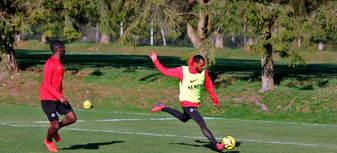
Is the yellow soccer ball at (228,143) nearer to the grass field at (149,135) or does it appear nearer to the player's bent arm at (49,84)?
the grass field at (149,135)

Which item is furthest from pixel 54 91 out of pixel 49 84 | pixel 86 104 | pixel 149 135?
pixel 86 104

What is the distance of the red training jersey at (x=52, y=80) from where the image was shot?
934 centimetres

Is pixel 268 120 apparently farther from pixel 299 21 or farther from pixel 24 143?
pixel 24 143

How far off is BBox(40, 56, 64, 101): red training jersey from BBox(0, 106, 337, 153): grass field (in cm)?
126

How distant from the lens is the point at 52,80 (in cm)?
947

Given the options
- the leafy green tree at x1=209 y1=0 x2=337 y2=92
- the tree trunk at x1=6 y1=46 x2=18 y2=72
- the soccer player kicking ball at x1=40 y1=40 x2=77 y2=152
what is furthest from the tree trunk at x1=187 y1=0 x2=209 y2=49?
the soccer player kicking ball at x1=40 y1=40 x2=77 y2=152

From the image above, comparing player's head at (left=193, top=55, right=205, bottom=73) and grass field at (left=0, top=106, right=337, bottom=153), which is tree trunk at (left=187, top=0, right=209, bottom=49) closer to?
grass field at (left=0, top=106, right=337, bottom=153)

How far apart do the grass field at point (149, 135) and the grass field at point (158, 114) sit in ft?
0.07

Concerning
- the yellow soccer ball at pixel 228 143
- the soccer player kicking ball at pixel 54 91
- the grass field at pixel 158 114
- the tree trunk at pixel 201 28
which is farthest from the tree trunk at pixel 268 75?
the soccer player kicking ball at pixel 54 91

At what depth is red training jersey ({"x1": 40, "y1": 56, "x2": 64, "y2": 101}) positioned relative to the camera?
934 centimetres

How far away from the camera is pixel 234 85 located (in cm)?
2566

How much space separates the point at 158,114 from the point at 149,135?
8086 millimetres

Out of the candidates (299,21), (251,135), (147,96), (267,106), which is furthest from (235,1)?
(251,135)

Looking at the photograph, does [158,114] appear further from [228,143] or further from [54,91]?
[54,91]
